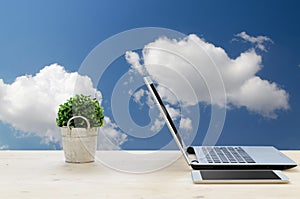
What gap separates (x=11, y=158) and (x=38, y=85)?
0.91 meters

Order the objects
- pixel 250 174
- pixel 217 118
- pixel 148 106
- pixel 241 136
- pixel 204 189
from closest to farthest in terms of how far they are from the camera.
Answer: pixel 204 189
pixel 250 174
pixel 217 118
pixel 148 106
pixel 241 136

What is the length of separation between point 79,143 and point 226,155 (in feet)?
1.62

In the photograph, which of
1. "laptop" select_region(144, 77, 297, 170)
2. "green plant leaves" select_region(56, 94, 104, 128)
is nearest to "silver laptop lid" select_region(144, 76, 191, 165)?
"laptop" select_region(144, 77, 297, 170)

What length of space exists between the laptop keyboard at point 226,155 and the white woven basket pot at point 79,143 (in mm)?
384

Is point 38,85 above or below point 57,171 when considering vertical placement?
above

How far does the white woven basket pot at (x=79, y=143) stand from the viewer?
1516 mm

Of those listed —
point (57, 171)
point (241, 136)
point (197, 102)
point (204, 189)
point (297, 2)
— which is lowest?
point (204, 189)

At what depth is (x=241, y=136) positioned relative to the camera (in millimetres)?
2395

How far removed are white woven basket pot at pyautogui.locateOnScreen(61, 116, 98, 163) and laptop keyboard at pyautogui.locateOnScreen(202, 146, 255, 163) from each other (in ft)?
1.26

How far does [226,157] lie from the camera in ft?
4.95

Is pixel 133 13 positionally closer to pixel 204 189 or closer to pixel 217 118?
pixel 217 118

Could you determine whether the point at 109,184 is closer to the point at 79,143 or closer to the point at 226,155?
the point at 79,143

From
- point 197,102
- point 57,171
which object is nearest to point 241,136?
point 197,102

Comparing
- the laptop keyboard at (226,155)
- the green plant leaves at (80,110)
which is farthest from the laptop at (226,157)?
the green plant leaves at (80,110)
